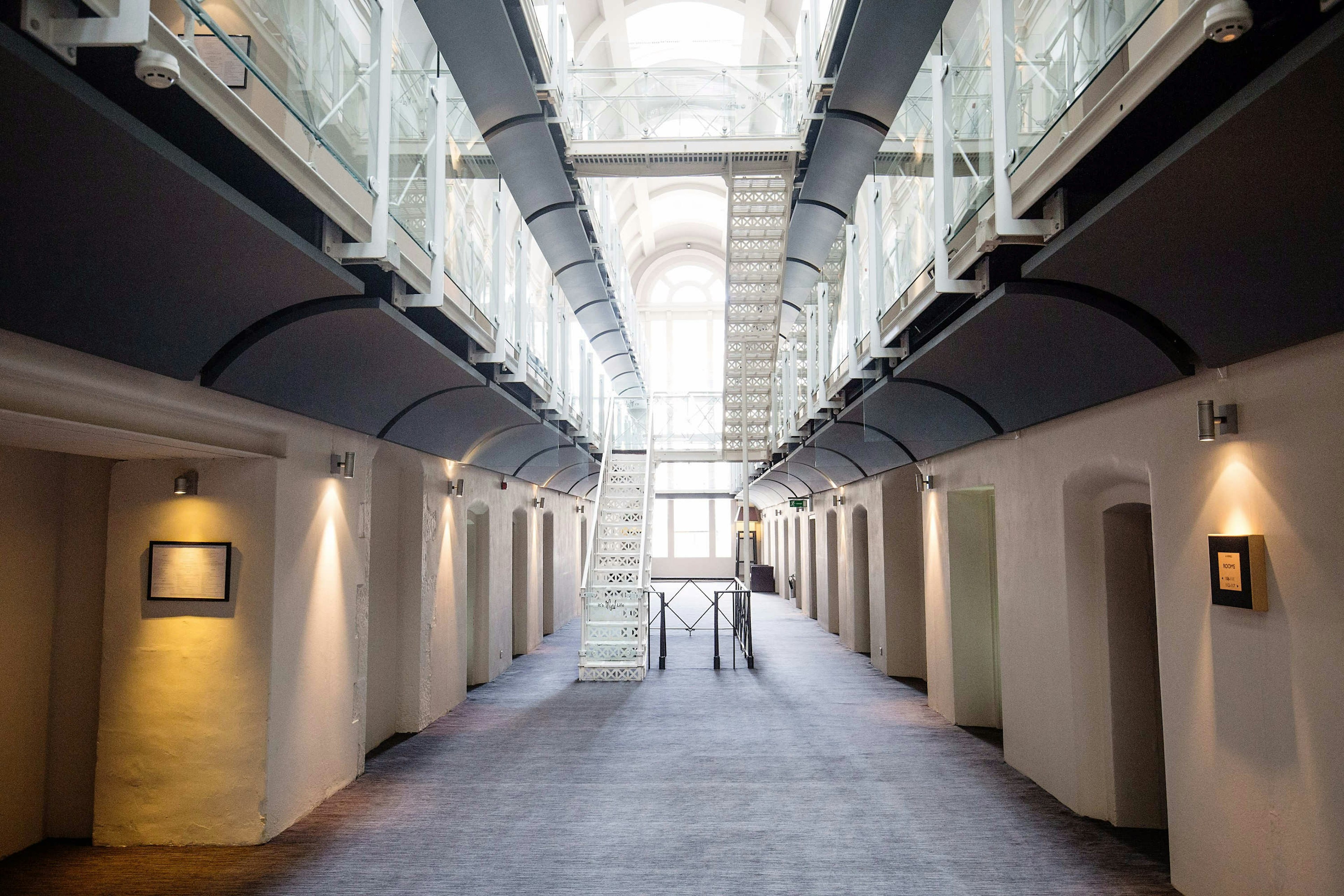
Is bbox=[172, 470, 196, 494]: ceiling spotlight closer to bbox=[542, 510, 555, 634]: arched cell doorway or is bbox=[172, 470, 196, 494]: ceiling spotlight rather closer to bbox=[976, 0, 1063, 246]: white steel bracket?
bbox=[976, 0, 1063, 246]: white steel bracket

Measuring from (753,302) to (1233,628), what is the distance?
8579 millimetres

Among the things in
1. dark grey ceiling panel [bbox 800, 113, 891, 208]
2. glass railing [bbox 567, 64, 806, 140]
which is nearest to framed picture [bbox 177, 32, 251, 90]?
dark grey ceiling panel [bbox 800, 113, 891, 208]

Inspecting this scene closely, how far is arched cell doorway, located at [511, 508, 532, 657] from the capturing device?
1350cm

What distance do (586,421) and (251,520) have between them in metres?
7.63

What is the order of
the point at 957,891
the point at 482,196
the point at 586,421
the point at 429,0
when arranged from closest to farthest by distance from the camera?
the point at 957,891 < the point at 429,0 < the point at 482,196 < the point at 586,421

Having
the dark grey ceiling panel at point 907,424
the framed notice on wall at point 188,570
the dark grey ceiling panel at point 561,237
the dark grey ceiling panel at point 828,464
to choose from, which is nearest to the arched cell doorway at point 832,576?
the dark grey ceiling panel at point 828,464

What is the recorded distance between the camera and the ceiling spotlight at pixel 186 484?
556 cm

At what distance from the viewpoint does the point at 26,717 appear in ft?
17.9

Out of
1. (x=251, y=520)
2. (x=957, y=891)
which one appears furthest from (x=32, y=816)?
(x=957, y=891)

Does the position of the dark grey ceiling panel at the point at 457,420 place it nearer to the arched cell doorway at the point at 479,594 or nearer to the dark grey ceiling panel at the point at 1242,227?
the arched cell doorway at the point at 479,594

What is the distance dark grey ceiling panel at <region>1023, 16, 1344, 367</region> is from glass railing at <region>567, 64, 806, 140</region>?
230 inches

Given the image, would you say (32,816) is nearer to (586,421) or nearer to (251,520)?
(251,520)

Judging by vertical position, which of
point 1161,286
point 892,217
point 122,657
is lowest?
point 122,657

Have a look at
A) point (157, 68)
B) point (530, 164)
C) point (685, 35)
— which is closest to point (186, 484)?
point (157, 68)
